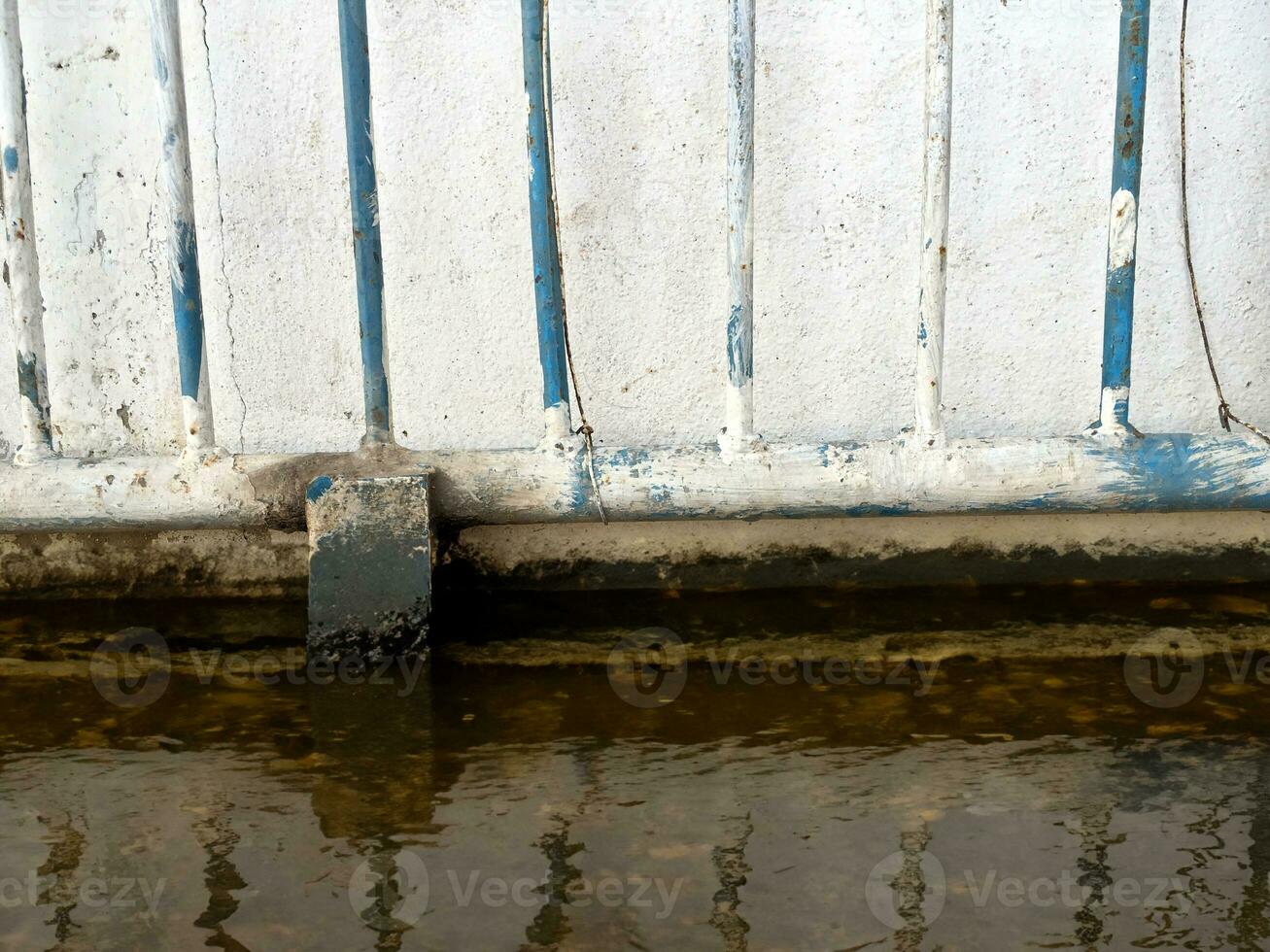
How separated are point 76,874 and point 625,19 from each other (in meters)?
1.57

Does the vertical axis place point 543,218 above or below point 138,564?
above

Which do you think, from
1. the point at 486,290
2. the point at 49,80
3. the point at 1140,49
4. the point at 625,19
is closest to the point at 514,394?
the point at 486,290

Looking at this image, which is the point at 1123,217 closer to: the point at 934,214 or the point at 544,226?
the point at 934,214

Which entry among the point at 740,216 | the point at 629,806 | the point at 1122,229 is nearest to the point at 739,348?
the point at 740,216

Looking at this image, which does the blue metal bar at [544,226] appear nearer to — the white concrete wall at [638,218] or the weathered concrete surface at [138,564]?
the white concrete wall at [638,218]

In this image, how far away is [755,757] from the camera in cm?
146

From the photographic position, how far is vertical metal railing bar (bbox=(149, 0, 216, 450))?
186 cm

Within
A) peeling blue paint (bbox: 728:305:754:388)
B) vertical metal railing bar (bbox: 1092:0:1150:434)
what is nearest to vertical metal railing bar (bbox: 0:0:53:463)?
peeling blue paint (bbox: 728:305:754:388)

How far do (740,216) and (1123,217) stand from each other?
575 mm

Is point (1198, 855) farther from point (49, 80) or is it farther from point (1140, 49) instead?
point (49, 80)

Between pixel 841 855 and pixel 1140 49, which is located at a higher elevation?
pixel 1140 49

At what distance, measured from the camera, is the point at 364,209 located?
73.7 inches

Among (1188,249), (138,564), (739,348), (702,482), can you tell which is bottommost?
(138,564)

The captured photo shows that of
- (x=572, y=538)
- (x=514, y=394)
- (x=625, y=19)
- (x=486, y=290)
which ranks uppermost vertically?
(x=625, y=19)
